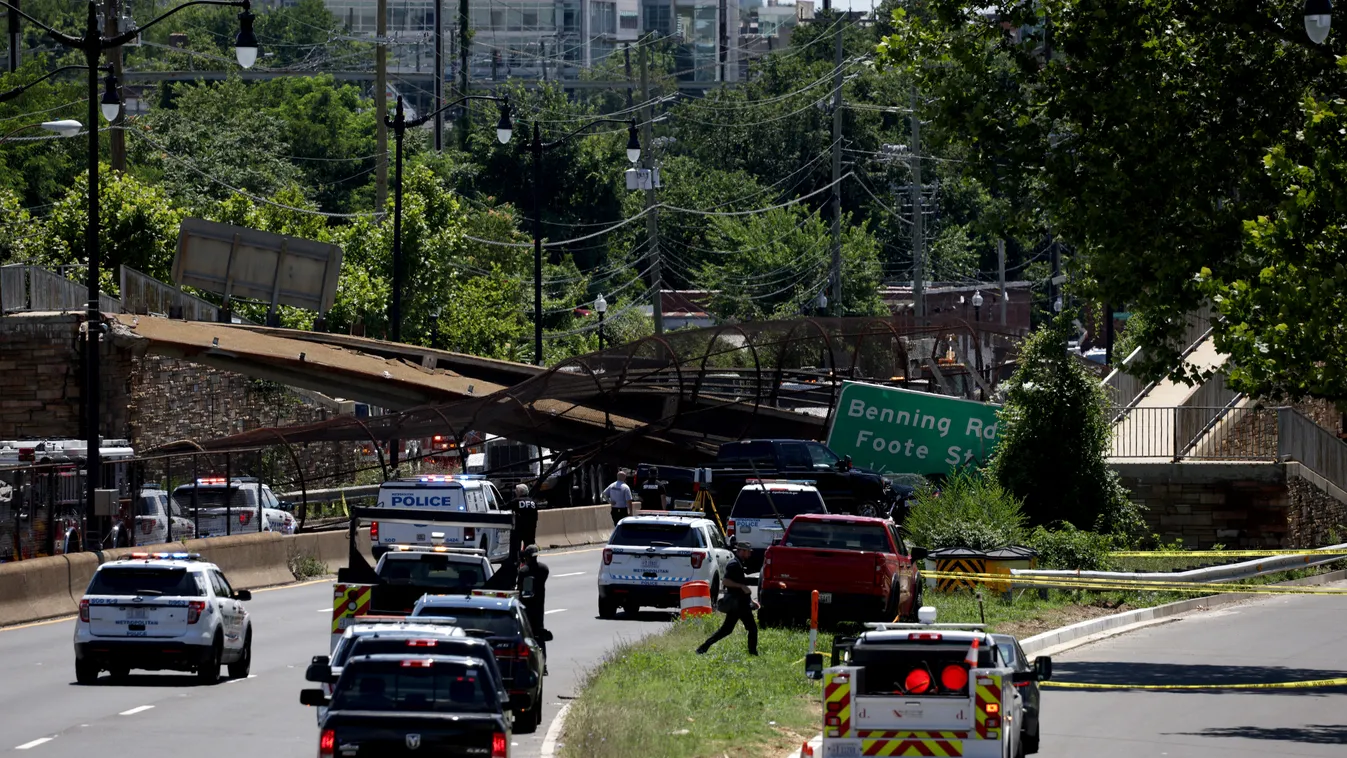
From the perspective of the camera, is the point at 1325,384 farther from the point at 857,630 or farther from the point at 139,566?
the point at 139,566

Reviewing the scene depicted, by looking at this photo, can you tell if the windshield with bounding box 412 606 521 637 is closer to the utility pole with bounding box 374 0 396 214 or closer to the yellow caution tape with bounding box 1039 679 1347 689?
the yellow caution tape with bounding box 1039 679 1347 689

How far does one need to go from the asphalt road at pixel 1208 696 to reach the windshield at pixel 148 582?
967cm

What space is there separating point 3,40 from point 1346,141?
137 m

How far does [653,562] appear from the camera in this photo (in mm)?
28281

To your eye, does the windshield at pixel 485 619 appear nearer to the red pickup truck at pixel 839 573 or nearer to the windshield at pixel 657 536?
the red pickup truck at pixel 839 573

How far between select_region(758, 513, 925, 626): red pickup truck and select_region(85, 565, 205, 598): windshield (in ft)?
26.4

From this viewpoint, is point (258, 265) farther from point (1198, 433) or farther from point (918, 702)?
point (918, 702)

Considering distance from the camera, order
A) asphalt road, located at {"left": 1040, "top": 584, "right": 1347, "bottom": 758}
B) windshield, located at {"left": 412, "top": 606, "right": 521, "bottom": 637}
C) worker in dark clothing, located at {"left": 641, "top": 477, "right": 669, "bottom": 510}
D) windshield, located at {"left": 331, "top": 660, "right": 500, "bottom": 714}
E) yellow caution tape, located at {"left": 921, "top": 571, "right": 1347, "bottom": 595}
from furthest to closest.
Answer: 1. worker in dark clothing, located at {"left": 641, "top": 477, "right": 669, "bottom": 510}
2. yellow caution tape, located at {"left": 921, "top": 571, "right": 1347, "bottom": 595}
3. asphalt road, located at {"left": 1040, "top": 584, "right": 1347, "bottom": 758}
4. windshield, located at {"left": 412, "top": 606, "right": 521, "bottom": 637}
5. windshield, located at {"left": 331, "top": 660, "right": 500, "bottom": 714}

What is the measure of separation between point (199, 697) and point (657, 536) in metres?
9.60

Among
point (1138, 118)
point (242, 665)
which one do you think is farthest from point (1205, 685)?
point (242, 665)

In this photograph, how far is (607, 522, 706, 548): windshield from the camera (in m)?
28.4

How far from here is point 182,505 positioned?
39938mm

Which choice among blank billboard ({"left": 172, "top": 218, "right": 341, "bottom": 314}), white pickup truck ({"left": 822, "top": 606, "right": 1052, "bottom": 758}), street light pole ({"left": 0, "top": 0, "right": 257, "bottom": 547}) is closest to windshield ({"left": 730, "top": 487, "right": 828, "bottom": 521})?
street light pole ({"left": 0, "top": 0, "right": 257, "bottom": 547})

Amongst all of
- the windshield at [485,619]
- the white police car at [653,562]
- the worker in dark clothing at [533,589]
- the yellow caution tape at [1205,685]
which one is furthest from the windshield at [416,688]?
the white police car at [653,562]
